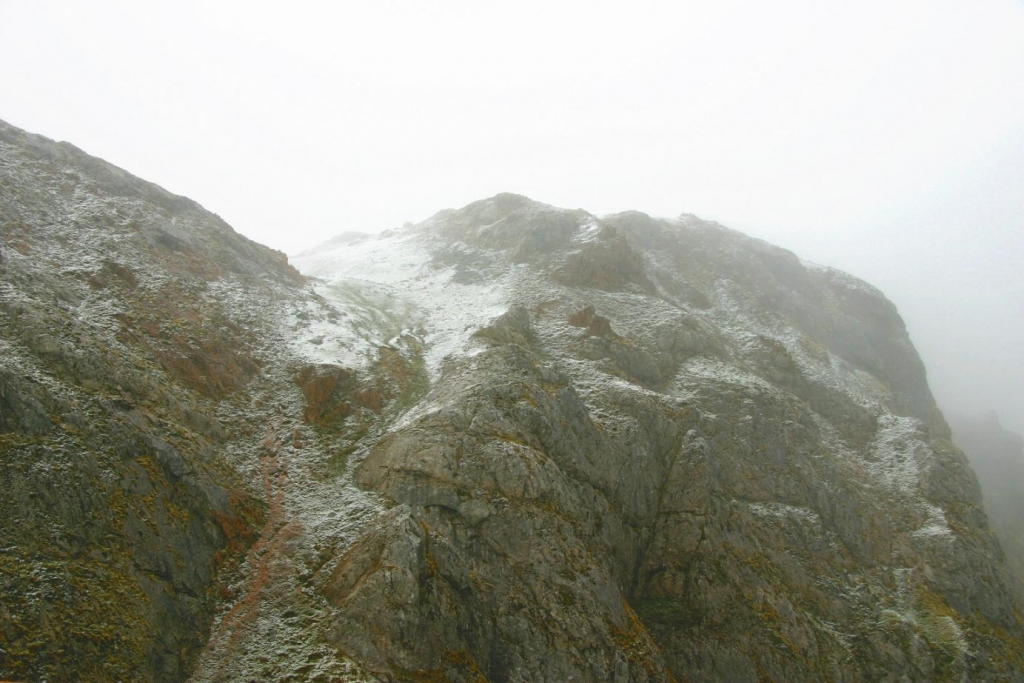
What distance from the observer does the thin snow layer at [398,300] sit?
2555 cm

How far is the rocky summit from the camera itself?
11766mm

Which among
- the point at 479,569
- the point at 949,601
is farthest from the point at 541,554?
the point at 949,601

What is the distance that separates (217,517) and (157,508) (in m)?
A: 1.58

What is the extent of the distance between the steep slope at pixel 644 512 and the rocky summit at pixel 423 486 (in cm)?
10

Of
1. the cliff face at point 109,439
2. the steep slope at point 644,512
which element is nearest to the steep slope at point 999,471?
the steep slope at point 644,512

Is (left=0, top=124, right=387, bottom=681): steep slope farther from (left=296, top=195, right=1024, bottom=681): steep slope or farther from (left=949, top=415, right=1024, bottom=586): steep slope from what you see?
(left=949, top=415, right=1024, bottom=586): steep slope

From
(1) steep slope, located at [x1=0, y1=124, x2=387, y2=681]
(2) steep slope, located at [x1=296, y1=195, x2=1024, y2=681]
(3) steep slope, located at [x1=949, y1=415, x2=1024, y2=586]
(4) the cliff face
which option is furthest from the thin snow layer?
(3) steep slope, located at [x1=949, y1=415, x2=1024, y2=586]

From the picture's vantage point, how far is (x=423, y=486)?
16500mm

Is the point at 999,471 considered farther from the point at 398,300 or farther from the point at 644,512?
the point at 398,300

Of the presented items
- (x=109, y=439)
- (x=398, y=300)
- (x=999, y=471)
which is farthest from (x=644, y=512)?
(x=999, y=471)

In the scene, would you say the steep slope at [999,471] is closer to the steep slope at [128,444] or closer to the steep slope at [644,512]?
the steep slope at [644,512]

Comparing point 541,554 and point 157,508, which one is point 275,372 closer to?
point 157,508

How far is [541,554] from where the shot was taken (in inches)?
630

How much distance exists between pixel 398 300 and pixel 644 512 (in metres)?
20.8
